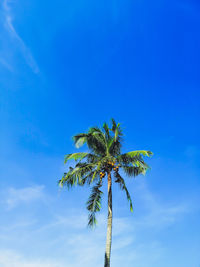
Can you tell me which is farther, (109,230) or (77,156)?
(77,156)

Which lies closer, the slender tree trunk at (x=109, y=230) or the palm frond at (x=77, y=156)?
the slender tree trunk at (x=109, y=230)

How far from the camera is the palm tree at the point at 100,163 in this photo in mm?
17361

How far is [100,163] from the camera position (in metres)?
17.2

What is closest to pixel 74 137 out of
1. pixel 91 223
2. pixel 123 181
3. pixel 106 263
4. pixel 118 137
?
pixel 118 137

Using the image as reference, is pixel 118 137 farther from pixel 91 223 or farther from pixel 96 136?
pixel 91 223

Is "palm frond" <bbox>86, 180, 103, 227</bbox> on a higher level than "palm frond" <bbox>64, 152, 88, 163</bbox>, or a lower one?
lower

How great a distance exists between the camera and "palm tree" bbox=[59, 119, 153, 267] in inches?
684

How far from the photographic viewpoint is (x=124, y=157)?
59.7ft

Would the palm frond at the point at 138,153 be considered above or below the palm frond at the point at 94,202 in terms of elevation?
above

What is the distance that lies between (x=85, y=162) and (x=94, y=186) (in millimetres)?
1875

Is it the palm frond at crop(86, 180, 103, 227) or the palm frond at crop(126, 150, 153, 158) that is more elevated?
the palm frond at crop(126, 150, 153, 158)

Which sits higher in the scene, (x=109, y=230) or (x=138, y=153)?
(x=138, y=153)

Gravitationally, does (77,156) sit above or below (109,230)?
above

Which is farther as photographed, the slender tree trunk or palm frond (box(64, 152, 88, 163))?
palm frond (box(64, 152, 88, 163))
